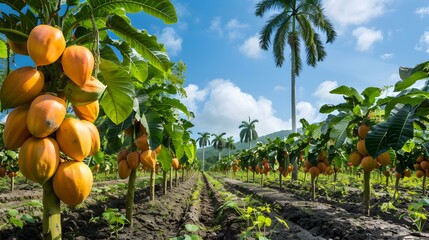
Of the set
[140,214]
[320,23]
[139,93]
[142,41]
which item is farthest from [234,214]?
[320,23]

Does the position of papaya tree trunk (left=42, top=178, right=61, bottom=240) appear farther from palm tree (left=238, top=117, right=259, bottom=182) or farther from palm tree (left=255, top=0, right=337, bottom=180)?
palm tree (left=238, top=117, right=259, bottom=182)

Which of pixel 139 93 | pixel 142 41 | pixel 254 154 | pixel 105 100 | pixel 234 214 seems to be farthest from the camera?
pixel 254 154

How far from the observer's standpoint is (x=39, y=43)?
136 centimetres

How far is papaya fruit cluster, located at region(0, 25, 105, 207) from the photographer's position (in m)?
1.30

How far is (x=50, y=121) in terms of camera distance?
1302 mm

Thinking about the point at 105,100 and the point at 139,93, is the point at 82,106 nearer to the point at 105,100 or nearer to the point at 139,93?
the point at 105,100

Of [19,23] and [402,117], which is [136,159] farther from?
[402,117]

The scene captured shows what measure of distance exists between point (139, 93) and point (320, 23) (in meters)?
22.9

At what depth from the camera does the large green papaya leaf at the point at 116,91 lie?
68.1 inches

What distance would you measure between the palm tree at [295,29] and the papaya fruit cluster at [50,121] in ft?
74.7

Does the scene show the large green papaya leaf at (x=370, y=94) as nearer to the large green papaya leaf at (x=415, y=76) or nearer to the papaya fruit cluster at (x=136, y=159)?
the large green papaya leaf at (x=415, y=76)

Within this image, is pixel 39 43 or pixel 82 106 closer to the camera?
pixel 39 43

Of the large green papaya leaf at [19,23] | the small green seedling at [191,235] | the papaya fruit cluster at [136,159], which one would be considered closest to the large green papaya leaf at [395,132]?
the small green seedling at [191,235]

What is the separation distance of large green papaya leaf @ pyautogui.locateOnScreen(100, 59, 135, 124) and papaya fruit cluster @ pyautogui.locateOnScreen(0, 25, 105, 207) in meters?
0.30
